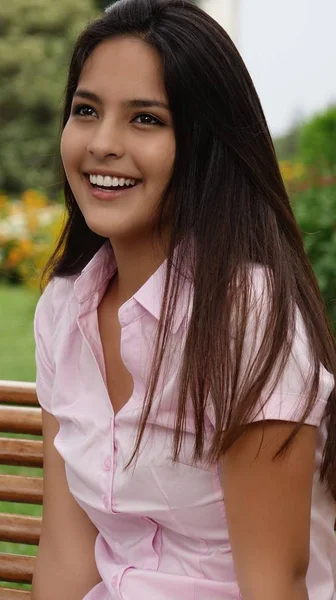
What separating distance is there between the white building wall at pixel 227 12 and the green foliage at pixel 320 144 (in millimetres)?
8381

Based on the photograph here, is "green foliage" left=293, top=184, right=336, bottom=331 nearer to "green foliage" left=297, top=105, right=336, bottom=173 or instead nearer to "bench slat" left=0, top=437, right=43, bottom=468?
"green foliage" left=297, top=105, right=336, bottom=173

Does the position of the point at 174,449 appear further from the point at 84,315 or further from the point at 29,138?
the point at 29,138

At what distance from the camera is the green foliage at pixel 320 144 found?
452 centimetres

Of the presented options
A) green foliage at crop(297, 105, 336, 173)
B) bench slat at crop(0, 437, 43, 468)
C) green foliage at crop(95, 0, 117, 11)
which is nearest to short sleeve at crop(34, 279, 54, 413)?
bench slat at crop(0, 437, 43, 468)

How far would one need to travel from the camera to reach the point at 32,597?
6.64ft

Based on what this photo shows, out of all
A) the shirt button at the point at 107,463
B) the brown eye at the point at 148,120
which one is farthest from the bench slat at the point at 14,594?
the brown eye at the point at 148,120

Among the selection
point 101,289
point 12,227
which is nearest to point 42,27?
point 12,227

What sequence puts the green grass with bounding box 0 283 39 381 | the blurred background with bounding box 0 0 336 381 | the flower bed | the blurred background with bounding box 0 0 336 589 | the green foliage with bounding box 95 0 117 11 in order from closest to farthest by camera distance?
the blurred background with bounding box 0 0 336 589
the blurred background with bounding box 0 0 336 381
the green grass with bounding box 0 283 39 381
the flower bed
the green foliage with bounding box 95 0 117 11

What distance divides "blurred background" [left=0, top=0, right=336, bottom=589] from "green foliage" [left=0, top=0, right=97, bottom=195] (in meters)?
0.02

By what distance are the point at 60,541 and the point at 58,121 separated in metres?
11.0

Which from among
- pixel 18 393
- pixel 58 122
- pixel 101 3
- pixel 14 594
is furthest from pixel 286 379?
pixel 101 3

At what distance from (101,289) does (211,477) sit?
482 millimetres

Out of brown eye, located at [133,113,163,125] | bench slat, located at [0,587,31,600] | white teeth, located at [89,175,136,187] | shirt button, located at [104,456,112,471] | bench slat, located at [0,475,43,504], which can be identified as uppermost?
brown eye, located at [133,113,163,125]

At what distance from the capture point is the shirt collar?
1683mm
